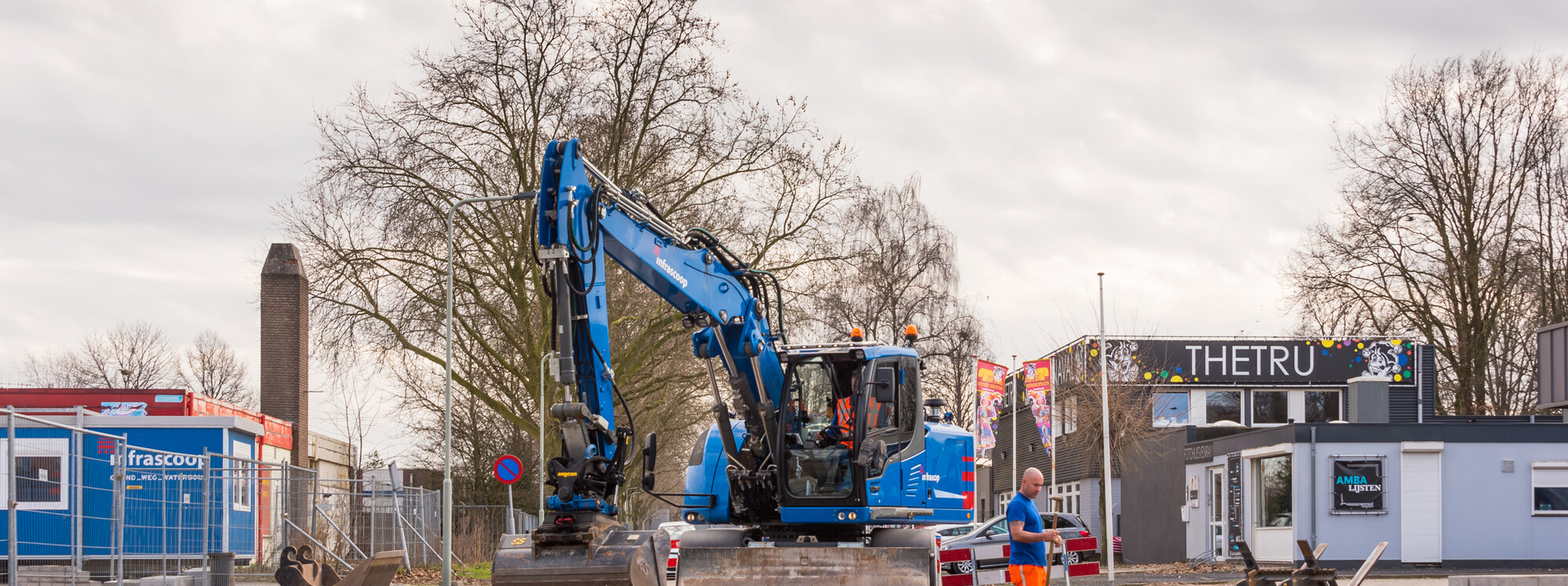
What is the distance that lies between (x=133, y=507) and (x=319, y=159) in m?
15.4

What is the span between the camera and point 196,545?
623 inches

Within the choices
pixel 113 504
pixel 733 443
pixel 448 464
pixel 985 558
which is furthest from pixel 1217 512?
pixel 113 504

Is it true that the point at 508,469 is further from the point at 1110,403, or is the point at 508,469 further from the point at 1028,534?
the point at 1110,403

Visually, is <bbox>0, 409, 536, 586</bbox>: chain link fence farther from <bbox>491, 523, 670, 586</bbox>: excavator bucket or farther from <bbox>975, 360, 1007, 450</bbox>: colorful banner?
<bbox>975, 360, 1007, 450</bbox>: colorful banner

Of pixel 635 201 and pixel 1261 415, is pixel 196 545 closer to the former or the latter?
pixel 635 201

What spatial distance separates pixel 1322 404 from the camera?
40.7 m

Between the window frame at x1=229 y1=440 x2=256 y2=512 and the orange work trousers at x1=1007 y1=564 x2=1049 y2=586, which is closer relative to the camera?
the orange work trousers at x1=1007 y1=564 x2=1049 y2=586

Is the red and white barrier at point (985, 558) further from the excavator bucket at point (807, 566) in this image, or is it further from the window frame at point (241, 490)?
the window frame at point (241, 490)

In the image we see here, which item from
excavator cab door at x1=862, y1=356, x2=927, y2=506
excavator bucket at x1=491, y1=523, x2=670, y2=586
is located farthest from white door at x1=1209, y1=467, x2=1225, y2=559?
excavator bucket at x1=491, y1=523, x2=670, y2=586

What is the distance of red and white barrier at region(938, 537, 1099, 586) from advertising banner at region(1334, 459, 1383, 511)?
9125 millimetres

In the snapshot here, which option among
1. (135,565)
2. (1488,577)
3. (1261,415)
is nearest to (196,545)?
(135,565)

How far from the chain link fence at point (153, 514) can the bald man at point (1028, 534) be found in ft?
25.3

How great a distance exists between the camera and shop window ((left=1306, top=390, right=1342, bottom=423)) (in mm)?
40719

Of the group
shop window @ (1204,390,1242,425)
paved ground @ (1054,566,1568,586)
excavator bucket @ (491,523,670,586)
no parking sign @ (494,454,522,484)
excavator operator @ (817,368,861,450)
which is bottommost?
paved ground @ (1054,566,1568,586)
